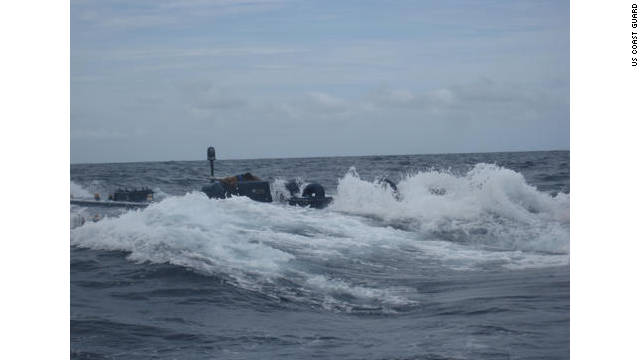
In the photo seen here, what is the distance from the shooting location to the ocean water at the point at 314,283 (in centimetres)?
550

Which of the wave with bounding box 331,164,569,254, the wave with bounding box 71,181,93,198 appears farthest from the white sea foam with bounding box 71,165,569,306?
the wave with bounding box 71,181,93,198

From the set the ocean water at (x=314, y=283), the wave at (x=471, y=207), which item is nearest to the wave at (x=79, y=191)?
the ocean water at (x=314, y=283)

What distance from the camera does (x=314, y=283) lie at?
744 centimetres

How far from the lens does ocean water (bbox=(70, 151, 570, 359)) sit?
550 centimetres

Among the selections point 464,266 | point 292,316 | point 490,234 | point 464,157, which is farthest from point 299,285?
point 464,157

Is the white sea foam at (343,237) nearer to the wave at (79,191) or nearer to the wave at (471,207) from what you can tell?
the wave at (471,207)

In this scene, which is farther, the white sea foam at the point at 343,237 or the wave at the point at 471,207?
the wave at the point at 471,207

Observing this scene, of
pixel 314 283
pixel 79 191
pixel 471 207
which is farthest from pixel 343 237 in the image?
pixel 79 191

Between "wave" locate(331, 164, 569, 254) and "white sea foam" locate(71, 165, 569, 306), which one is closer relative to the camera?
"white sea foam" locate(71, 165, 569, 306)

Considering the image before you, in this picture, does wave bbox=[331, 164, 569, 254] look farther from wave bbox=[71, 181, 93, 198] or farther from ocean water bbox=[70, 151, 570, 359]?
wave bbox=[71, 181, 93, 198]

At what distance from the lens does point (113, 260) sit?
804 cm

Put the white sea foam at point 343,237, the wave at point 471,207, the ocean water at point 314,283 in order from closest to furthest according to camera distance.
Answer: the ocean water at point 314,283
the white sea foam at point 343,237
the wave at point 471,207
